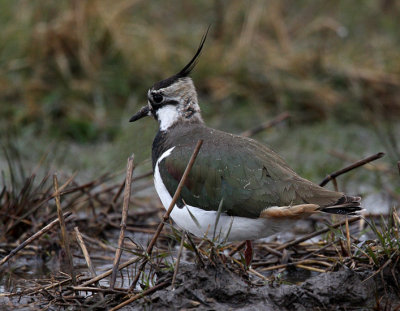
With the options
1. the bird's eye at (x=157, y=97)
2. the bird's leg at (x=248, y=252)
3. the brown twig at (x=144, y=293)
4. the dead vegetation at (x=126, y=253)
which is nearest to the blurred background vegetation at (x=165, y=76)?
the dead vegetation at (x=126, y=253)

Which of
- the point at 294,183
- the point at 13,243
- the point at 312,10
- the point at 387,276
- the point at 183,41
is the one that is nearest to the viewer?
the point at 387,276

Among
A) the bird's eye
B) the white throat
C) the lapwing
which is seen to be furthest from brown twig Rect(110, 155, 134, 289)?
the bird's eye

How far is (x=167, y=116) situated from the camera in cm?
512

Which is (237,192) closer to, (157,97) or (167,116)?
(167,116)

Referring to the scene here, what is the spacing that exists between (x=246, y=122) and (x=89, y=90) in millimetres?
1823

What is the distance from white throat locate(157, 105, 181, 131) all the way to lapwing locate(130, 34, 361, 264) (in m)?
0.42

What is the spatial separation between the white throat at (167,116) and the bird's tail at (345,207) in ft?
4.69

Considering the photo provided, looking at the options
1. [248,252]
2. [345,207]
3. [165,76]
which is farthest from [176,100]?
[165,76]

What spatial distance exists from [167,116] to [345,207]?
1595 mm

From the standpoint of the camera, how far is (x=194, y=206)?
14.3 ft

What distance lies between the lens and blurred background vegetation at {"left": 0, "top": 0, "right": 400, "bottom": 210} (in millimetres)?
7785

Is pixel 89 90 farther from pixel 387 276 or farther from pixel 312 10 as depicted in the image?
pixel 387 276

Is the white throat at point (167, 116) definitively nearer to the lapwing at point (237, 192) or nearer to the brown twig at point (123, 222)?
the lapwing at point (237, 192)

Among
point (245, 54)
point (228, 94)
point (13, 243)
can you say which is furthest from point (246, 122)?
point (13, 243)
